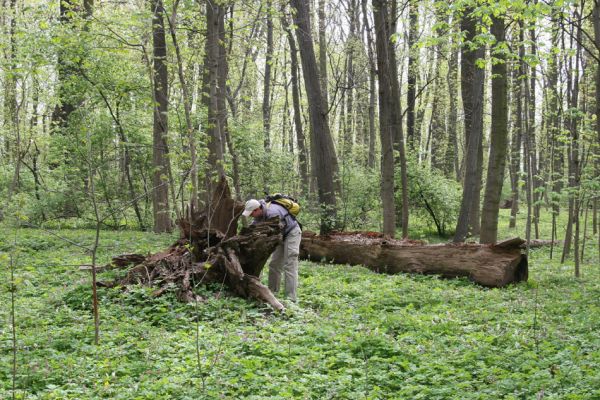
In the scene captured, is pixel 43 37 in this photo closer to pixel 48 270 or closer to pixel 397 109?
pixel 48 270

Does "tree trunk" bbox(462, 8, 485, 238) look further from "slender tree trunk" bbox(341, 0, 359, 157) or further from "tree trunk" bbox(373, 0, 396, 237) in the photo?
"slender tree trunk" bbox(341, 0, 359, 157)

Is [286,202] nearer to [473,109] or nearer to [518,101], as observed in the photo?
[473,109]

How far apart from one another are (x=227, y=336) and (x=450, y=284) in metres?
5.32

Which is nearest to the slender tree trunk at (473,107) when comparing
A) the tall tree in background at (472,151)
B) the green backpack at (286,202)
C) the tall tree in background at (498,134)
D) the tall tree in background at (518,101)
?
A: the tall tree in background at (472,151)

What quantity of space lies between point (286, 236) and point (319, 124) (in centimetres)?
743

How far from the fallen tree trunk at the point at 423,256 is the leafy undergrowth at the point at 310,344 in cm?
77

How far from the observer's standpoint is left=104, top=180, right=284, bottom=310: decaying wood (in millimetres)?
7742

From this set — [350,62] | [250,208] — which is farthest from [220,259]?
[350,62]

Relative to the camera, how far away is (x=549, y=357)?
5.14 m

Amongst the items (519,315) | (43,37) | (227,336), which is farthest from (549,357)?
(43,37)

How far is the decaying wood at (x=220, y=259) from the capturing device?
7.74 metres

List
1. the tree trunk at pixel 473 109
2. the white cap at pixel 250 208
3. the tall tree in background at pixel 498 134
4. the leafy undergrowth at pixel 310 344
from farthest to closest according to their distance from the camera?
the tree trunk at pixel 473 109, the tall tree in background at pixel 498 134, the white cap at pixel 250 208, the leafy undergrowth at pixel 310 344

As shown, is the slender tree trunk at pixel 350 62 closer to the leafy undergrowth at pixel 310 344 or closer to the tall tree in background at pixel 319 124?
the tall tree in background at pixel 319 124

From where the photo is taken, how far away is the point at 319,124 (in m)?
15.1
